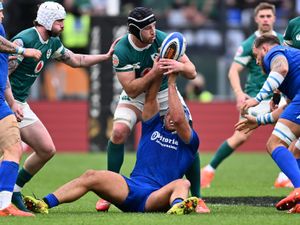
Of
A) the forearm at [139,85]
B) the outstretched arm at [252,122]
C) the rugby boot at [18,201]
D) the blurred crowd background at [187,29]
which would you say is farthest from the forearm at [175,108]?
the blurred crowd background at [187,29]

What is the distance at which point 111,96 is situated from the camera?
2128 centimetres

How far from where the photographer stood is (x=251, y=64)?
15.1 meters

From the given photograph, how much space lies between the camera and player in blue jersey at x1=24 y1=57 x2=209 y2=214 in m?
9.69

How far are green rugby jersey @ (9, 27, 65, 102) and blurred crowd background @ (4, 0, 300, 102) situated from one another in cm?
1003

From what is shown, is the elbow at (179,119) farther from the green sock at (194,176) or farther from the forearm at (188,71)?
the green sock at (194,176)

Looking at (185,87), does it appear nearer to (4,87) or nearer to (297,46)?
(297,46)

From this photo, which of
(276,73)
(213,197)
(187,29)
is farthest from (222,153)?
(187,29)

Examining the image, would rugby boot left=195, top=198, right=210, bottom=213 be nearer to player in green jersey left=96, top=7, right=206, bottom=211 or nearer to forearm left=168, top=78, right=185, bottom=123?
player in green jersey left=96, top=7, right=206, bottom=211

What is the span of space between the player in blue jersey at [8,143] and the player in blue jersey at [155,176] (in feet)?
1.01

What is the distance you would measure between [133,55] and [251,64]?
13.8 feet

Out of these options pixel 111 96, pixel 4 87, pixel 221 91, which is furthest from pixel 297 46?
pixel 221 91

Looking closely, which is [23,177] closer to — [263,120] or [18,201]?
[18,201]

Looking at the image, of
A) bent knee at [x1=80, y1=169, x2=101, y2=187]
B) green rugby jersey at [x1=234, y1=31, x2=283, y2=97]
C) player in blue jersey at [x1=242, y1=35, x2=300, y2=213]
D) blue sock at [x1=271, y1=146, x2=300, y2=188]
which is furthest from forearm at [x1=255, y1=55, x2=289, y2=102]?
green rugby jersey at [x1=234, y1=31, x2=283, y2=97]

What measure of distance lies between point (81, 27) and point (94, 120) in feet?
10.8
